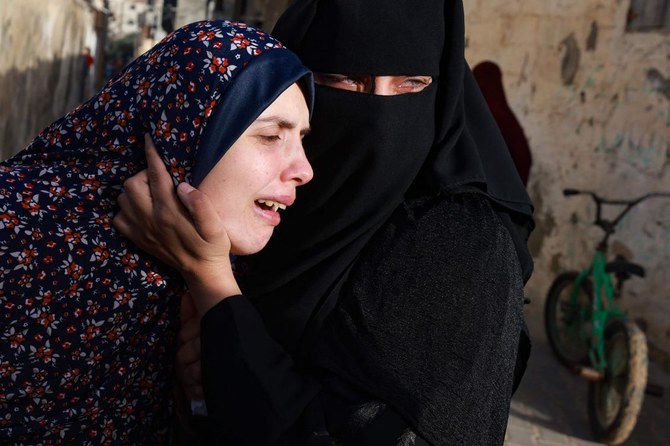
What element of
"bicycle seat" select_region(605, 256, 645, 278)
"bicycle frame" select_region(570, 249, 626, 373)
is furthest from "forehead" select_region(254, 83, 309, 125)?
"bicycle seat" select_region(605, 256, 645, 278)

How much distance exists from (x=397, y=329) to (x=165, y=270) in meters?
0.51

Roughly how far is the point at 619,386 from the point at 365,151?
3.90m

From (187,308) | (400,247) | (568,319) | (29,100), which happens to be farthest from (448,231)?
(29,100)

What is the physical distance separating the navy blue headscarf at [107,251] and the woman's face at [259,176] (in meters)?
0.03

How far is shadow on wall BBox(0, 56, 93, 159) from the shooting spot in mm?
8455

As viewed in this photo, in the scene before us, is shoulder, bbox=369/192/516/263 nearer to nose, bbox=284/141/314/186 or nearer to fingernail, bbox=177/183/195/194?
nose, bbox=284/141/314/186

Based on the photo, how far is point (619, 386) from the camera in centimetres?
491

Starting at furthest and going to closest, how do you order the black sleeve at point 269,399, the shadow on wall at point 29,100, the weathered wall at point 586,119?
the shadow on wall at point 29,100 → the weathered wall at point 586,119 → the black sleeve at point 269,399

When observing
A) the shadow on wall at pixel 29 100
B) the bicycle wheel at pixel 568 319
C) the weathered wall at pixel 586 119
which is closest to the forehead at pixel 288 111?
the bicycle wheel at pixel 568 319

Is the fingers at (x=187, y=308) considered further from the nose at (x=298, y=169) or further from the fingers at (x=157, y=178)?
the nose at (x=298, y=169)

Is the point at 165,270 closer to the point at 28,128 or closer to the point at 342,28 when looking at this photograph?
the point at 342,28

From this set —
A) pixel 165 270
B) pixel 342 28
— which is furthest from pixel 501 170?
pixel 165 270

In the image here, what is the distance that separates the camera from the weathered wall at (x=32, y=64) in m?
8.25

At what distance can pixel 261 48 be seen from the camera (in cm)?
157
